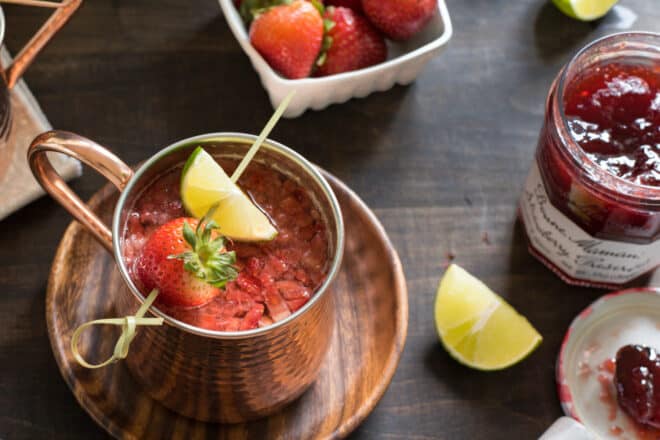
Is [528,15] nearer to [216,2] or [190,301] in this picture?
[216,2]

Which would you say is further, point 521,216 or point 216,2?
point 216,2

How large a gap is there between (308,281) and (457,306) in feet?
1.18

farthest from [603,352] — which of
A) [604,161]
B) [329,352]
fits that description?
[329,352]

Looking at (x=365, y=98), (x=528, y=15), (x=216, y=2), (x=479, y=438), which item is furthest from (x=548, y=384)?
(x=216, y=2)

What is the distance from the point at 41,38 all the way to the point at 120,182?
34 cm

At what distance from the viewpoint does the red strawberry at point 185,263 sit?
0.89 meters

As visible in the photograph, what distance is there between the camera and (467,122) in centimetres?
150

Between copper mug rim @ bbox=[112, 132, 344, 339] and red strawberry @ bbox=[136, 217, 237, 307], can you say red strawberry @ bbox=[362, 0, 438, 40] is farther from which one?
red strawberry @ bbox=[136, 217, 237, 307]

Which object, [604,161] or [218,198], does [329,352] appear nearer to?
[218,198]

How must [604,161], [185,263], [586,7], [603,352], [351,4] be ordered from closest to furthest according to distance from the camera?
[185,263], [604,161], [603,352], [351,4], [586,7]

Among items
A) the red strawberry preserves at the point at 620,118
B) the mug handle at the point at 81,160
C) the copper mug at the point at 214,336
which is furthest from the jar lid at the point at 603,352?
the mug handle at the point at 81,160

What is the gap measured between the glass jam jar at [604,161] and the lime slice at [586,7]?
325mm

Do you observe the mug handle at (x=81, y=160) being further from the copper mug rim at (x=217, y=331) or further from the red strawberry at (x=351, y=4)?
the red strawberry at (x=351, y=4)

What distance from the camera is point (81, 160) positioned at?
3.28ft
